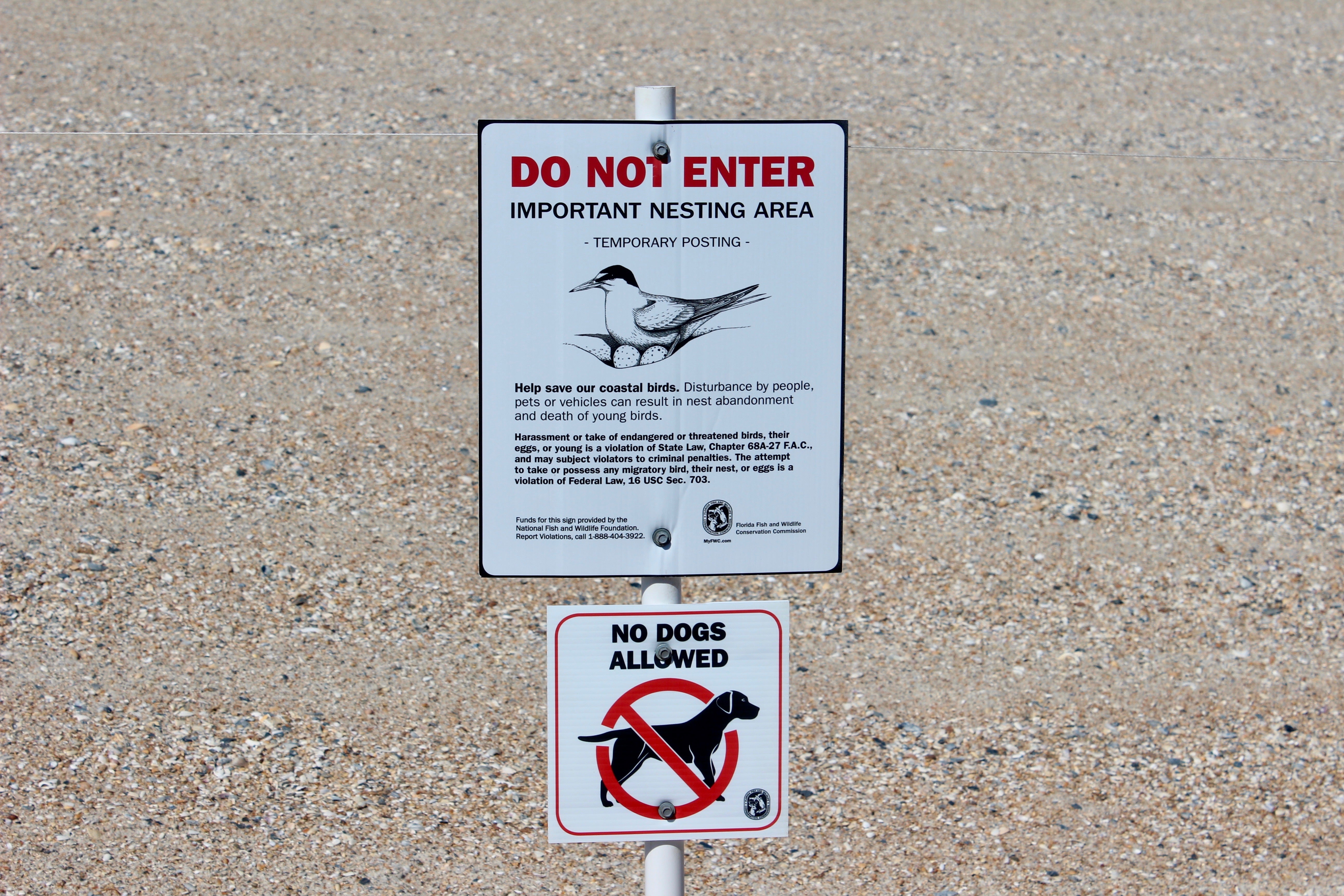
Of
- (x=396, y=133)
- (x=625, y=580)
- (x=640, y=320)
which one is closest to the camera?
(x=640, y=320)

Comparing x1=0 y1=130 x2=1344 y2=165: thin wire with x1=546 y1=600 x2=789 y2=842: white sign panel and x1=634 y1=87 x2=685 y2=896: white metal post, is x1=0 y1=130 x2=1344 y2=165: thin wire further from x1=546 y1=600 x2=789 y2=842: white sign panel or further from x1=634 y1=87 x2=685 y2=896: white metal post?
x1=546 y1=600 x2=789 y2=842: white sign panel

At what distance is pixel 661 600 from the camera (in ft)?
8.74

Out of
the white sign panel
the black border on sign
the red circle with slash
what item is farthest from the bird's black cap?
the red circle with slash

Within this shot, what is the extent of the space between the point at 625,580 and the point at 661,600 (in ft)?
10.3

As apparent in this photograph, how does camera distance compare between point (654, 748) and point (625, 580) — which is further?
point (625, 580)

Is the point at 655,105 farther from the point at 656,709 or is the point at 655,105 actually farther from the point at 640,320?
the point at 656,709

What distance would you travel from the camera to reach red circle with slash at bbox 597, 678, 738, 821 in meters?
2.67

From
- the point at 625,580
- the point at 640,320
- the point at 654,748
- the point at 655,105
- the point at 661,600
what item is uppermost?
the point at 655,105

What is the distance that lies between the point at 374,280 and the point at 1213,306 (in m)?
4.81

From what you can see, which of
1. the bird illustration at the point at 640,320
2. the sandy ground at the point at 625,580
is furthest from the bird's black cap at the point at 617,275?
the sandy ground at the point at 625,580

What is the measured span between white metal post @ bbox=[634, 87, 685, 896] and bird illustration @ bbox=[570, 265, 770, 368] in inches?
12.6

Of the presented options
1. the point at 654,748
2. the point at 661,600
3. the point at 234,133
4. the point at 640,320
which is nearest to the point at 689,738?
the point at 654,748

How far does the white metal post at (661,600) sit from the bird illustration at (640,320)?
32 cm

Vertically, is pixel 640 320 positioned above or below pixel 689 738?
above
